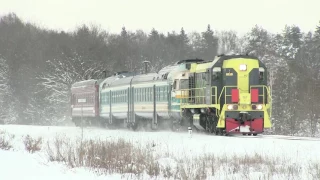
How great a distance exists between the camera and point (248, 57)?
19.9m

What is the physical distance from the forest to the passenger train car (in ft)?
47.4

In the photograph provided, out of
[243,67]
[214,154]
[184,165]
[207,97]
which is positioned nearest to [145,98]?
[207,97]

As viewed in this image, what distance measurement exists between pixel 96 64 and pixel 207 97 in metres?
42.5

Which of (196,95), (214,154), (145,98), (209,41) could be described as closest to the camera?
(214,154)

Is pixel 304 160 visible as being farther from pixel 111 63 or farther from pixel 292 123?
pixel 111 63

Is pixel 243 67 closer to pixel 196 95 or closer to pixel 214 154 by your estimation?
pixel 196 95

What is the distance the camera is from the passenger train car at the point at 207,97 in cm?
1869

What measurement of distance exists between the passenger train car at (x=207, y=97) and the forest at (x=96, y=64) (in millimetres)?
14461

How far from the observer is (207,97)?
19609mm

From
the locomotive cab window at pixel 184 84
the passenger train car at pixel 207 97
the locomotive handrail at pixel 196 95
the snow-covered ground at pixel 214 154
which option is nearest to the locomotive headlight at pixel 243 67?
the passenger train car at pixel 207 97

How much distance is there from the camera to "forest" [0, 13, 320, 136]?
151 ft

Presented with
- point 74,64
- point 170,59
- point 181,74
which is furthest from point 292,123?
point 170,59

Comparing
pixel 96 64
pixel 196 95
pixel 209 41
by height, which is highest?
pixel 209 41

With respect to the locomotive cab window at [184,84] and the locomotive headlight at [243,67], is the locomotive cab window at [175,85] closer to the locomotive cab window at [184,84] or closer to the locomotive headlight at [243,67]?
the locomotive cab window at [184,84]
